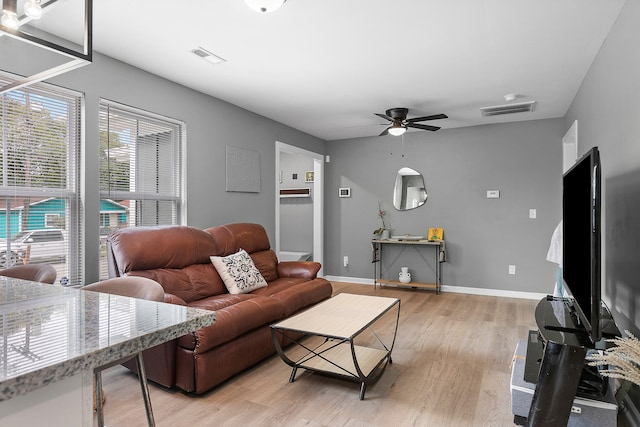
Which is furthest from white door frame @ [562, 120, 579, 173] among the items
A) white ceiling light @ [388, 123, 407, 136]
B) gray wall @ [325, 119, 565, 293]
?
white ceiling light @ [388, 123, 407, 136]

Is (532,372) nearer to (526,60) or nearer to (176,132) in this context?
(526,60)

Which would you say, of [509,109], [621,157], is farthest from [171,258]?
[509,109]

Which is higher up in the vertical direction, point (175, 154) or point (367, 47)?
point (367, 47)

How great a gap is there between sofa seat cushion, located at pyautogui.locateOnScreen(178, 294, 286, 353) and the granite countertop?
1.21 m

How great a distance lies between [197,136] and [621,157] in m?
3.53

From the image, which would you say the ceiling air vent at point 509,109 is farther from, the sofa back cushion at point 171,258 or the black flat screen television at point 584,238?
the sofa back cushion at point 171,258

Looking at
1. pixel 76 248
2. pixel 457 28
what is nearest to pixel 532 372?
pixel 457 28

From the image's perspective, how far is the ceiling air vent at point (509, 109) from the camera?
4371mm

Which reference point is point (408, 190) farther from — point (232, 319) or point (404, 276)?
point (232, 319)

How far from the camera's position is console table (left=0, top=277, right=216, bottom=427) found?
22.5 inches

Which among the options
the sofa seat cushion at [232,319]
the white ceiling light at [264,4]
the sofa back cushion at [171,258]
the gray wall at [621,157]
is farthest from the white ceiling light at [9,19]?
the gray wall at [621,157]

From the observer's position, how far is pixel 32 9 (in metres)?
1.29

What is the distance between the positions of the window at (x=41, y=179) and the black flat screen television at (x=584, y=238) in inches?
127

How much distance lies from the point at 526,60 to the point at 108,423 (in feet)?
12.7
